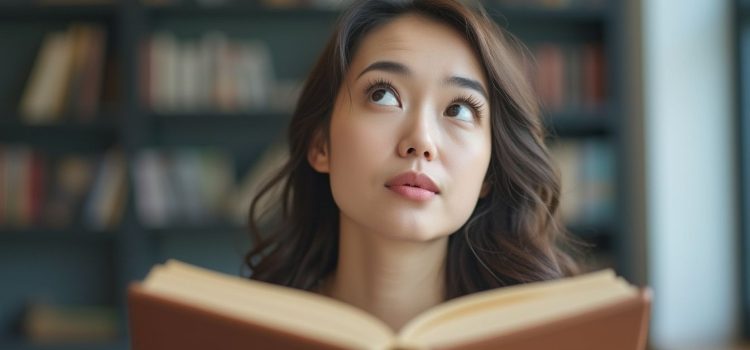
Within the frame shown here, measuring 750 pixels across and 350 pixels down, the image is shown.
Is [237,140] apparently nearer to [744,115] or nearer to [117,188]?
[117,188]

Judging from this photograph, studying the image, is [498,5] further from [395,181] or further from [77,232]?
[395,181]

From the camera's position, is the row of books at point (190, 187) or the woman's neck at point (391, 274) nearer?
the woman's neck at point (391, 274)

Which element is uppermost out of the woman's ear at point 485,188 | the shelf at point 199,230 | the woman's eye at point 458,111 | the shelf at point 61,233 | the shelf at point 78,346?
the woman's eye at point 458,111

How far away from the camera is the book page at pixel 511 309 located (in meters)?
0.70

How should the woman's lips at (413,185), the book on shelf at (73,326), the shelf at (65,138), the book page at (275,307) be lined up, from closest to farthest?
the book page at (275,307)
the woman's lips at (413,185)
the book on shelf at (73,326)
the shelf at (65,138)

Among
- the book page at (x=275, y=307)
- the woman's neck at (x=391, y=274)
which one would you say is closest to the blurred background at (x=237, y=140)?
the woman's neck at (x=391, y=274)

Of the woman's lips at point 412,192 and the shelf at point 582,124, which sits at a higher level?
the woman's lips at point 412,192

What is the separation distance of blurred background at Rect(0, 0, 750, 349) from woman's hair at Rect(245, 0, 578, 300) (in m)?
1.85

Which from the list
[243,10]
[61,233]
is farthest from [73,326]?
[243,10]

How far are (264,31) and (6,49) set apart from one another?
953 millimetres

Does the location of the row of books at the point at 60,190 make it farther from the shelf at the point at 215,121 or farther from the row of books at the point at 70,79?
the shelf at the point at 215,121

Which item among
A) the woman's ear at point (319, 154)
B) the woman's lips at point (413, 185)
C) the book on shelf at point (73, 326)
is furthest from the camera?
the book on shelf at point (73, 326)

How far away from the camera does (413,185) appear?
0.95 meters

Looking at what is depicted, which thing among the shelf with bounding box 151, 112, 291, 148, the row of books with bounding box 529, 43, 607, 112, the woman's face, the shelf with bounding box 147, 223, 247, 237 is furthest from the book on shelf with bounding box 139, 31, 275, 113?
the woman's face
